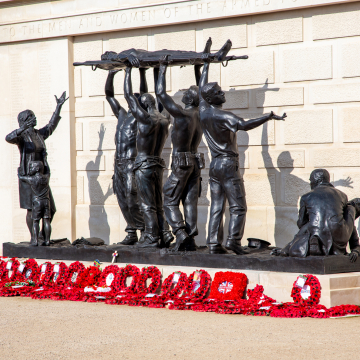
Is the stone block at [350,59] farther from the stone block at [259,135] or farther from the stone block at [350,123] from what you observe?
the stone block at [259,135]

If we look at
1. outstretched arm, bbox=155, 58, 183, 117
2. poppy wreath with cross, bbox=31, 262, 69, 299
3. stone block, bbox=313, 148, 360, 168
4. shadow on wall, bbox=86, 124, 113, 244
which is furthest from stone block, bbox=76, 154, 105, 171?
stone block, bbox=313, 148, 360, 168

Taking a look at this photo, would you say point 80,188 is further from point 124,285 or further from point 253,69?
point 124,285

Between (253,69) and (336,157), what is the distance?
2.03 metres

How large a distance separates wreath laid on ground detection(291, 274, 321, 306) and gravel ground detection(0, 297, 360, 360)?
43 centimetres

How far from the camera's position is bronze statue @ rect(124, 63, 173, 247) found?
959 cm

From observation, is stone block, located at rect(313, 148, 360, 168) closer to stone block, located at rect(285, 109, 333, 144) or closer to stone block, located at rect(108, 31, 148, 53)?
stone block, located at rect(285, 109, 333, 144)

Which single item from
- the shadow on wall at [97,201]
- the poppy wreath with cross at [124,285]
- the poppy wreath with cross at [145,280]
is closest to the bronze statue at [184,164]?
the poppy wreath with cross at [145,280]

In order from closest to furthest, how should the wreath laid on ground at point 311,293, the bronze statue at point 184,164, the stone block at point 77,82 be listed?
the wreath laid on ground at point 311,293 → the bronze statue at point 184,164 → the stone block at point 77,82

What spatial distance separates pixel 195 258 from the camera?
8.72 m

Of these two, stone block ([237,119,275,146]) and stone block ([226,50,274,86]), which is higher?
stone block ([226,50,274,86])

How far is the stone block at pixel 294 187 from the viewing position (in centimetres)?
1089

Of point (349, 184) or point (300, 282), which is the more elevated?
point (349, 184)

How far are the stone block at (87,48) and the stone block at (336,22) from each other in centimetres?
417

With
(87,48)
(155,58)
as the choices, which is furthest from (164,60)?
(87,48)
